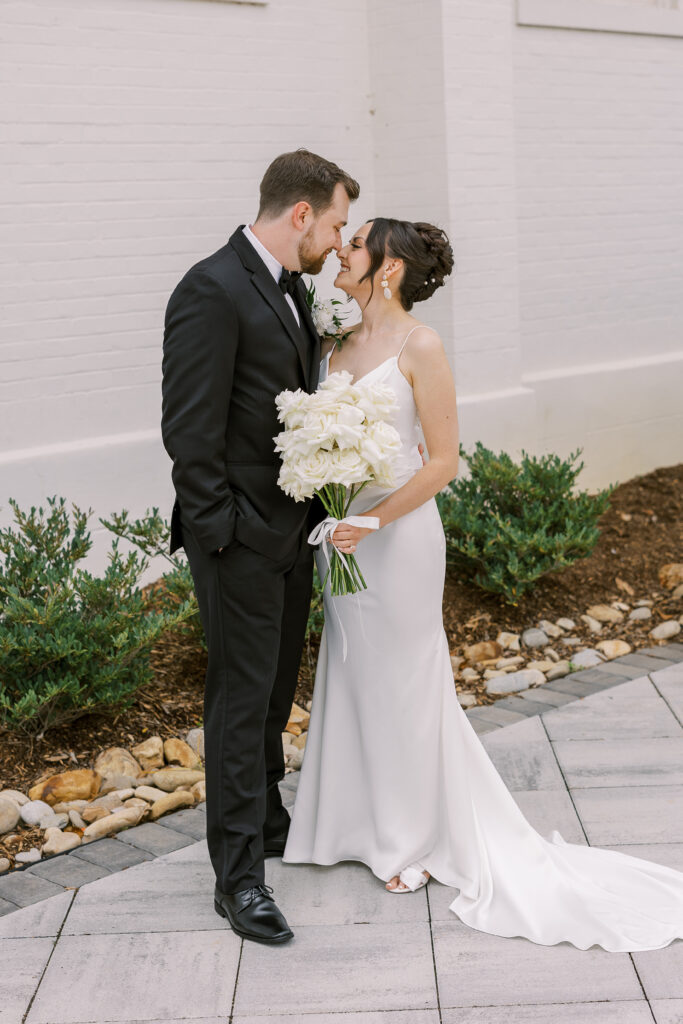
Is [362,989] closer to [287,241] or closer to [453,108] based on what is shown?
[287,241]

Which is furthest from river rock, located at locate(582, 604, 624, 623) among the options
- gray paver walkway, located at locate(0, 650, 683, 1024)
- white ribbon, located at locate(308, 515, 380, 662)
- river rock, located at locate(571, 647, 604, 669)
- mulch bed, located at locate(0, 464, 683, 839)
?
white ribbon, located at locate(308, 515, 380, 662)

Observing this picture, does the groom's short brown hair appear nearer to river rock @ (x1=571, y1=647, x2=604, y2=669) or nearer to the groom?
the groom

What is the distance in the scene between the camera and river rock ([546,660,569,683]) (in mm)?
5629

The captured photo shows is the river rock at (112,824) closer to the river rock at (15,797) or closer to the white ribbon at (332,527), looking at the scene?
the river rock at (15,797)

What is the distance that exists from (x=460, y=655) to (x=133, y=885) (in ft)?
8.39

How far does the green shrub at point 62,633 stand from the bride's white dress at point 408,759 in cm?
116

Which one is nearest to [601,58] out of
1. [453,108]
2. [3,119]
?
[453,108]

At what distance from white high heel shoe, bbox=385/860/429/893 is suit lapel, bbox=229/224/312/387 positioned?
5.75 ft

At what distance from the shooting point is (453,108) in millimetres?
7094

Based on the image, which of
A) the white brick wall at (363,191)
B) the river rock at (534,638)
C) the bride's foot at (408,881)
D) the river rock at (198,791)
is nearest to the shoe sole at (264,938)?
the bride's foot at (408,881)

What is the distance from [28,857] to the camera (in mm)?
3988

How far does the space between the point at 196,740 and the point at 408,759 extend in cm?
141

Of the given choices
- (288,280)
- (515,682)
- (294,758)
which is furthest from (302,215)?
(515,682)

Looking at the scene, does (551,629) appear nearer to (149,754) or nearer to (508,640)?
(508,640)
